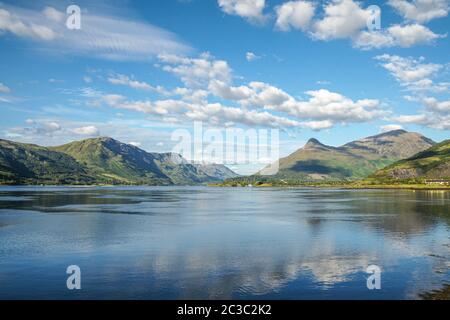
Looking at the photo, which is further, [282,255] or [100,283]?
[282,255]

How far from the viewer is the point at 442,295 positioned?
1371 inches

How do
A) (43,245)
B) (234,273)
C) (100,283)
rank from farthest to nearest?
(43,245) < (234,273) < (100,283)

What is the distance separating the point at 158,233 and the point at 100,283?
36.4 m

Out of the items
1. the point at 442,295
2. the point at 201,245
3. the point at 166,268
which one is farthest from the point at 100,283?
the point at 442,295

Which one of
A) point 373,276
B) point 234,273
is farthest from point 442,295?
point 234,273

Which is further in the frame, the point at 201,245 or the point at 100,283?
the point at 201,245
